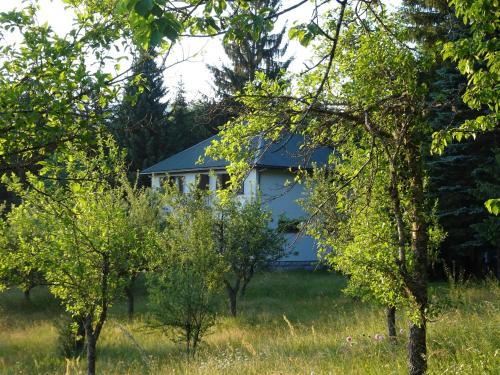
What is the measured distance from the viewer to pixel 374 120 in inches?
207

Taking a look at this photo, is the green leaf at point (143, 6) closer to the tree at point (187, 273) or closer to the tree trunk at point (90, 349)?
the tree trunk at point (90, 349)

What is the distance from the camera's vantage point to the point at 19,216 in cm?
1061

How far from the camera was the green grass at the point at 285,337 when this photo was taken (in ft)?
20.2

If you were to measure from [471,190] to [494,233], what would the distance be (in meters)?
1.40

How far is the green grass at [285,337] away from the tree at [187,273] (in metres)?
0.61

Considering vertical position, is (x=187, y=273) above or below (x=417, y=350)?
below

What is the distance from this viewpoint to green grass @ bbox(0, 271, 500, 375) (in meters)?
6.16

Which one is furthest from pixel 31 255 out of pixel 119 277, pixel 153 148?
pixel 153 148

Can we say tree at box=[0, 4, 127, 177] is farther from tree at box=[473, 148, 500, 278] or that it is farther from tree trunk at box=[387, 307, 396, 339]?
tree at box=[473, 148, 500, 278]

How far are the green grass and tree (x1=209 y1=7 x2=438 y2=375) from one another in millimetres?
597

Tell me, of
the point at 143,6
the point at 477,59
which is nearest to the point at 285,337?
the point at 477,59

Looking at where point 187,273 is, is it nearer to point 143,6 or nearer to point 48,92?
point 48,92

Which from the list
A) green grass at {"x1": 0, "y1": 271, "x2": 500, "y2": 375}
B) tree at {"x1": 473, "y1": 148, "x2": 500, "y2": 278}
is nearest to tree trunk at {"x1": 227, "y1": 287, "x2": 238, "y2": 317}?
green grass at {"x1": 0, "y1": 271, "x2": 500, "y2": 375}

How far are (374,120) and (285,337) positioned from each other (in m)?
7.63
